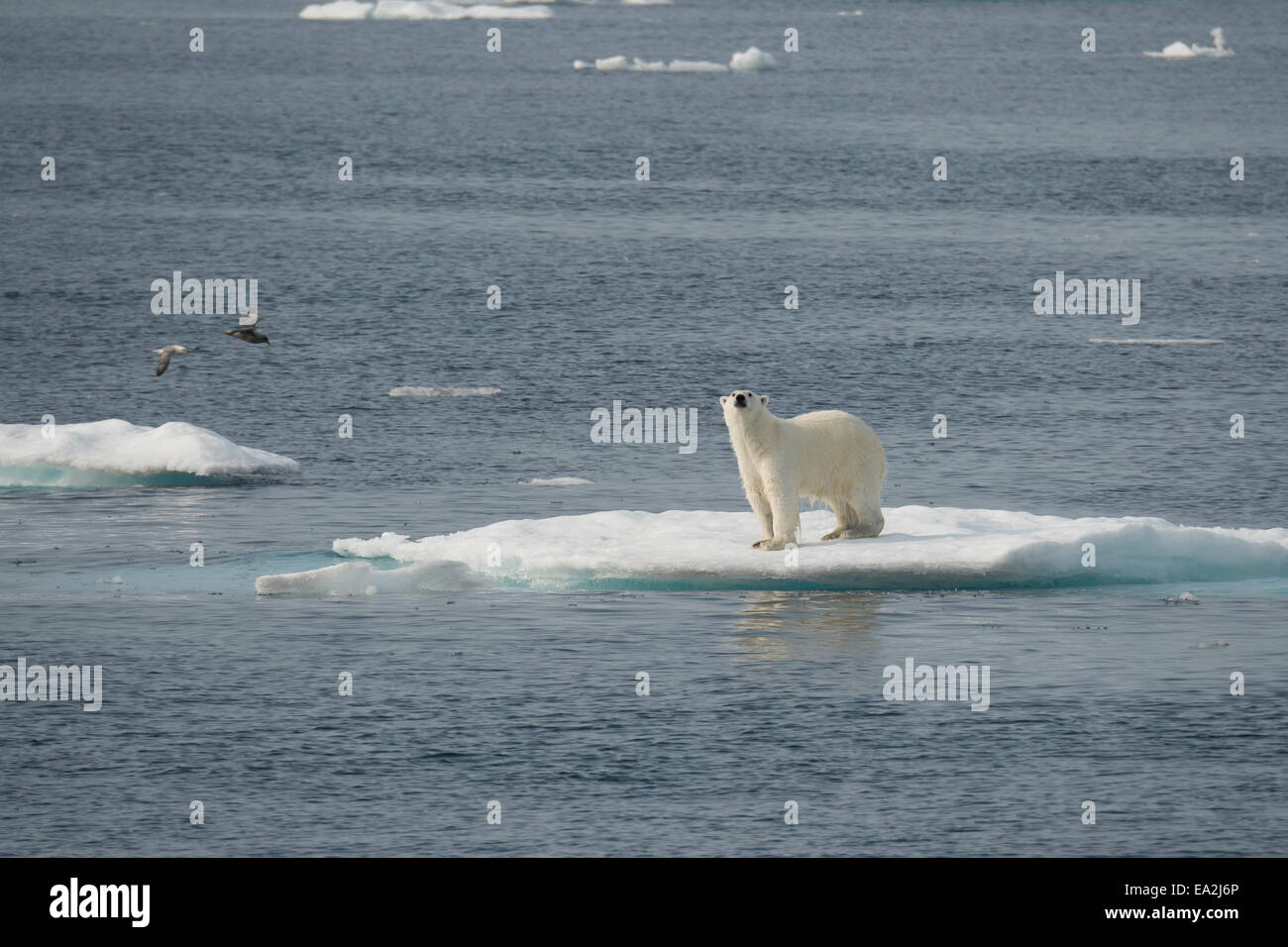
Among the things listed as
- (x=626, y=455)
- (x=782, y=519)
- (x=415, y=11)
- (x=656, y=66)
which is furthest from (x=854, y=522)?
(x=415, y=11)

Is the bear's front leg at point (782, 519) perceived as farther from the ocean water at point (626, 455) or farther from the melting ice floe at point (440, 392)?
the melting ice floe at point (440, 392)

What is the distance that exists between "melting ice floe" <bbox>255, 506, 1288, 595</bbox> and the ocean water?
13 centimetres

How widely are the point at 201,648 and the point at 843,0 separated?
478 ft

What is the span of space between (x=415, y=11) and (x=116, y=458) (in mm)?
100973

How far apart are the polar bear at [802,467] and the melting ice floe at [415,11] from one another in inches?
4134

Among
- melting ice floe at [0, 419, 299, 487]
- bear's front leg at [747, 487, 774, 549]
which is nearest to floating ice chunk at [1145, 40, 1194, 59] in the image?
melting ice floe at [0, 419, 299, 487]

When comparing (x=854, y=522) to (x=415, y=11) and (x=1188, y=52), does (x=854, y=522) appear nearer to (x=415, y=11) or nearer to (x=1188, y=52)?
(x=1188, y=52)

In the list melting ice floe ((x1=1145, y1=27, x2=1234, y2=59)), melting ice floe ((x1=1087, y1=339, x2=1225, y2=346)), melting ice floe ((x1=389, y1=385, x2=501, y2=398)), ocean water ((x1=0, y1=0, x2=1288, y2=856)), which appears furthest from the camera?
melting ice floe ((x1=1145, y1=27, x2=1234, y2=59))

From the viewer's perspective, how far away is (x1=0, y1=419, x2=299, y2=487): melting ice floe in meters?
26.5

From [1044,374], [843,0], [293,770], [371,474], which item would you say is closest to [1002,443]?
[1044,374]

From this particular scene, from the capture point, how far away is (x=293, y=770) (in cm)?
1616

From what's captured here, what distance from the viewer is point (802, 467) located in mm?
21141

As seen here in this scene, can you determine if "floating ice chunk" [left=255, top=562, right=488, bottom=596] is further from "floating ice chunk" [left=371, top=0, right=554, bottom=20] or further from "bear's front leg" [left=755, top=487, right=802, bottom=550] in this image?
"floating ice chunk" [left=371, top=0, right=554, bottom=20]

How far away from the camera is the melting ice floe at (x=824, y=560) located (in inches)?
810
